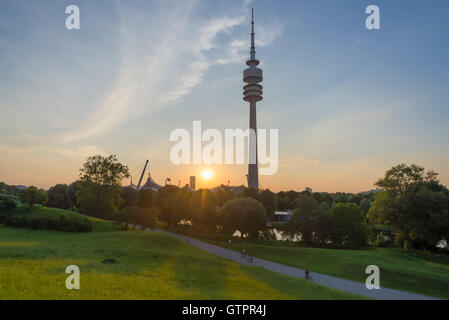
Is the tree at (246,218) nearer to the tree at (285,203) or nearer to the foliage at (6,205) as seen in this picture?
the foliage at (6,205)

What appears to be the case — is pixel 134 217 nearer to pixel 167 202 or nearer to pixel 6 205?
pixel 167 202

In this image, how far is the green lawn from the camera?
3062cm

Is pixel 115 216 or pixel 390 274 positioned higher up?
pixel 115 216

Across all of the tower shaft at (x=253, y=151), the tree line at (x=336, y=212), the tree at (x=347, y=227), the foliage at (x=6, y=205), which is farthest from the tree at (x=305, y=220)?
the tower shaft at (x=253, y=151)

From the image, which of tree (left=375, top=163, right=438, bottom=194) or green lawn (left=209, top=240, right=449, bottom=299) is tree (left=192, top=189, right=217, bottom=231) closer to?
green lawn (left=209, top=240, right=449, bottom=299)

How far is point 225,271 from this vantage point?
26.4 metres

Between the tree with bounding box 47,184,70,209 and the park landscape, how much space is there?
2859 cm

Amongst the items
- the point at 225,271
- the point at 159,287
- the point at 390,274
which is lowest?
the point at 390,274

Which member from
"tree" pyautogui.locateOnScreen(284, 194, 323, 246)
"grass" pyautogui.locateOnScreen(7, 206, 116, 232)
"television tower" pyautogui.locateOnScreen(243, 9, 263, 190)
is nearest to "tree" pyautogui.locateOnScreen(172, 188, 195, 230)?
"grass" pyautogui.locateOnScreen(7, 206, 116, 232)

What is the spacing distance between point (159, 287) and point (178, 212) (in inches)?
2256

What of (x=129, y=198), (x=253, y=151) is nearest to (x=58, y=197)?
(x=129, y=198)

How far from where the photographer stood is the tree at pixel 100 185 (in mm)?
56562

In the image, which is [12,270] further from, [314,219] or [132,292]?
[314,219]
